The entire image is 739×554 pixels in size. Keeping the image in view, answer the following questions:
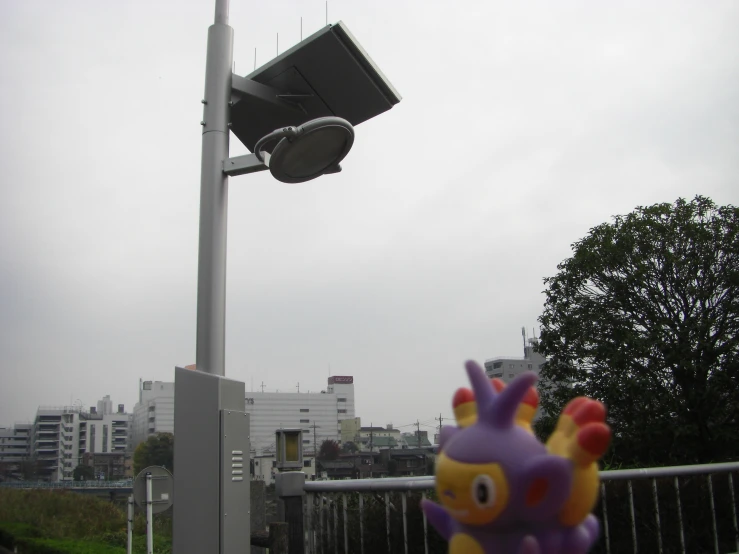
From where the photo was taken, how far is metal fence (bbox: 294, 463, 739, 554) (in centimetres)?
417

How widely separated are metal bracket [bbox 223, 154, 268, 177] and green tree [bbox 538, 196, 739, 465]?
469 inches

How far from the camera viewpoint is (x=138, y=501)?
8.51 m

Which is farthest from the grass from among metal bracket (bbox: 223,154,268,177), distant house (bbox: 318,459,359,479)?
distant house (bbox: 318,459,359,479)

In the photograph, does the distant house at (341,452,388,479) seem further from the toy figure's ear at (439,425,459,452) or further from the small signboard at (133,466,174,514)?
the toy figure's ear at (439,425,459,452)

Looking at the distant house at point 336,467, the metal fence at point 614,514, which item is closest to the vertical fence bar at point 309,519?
the metal fence at point 614,514

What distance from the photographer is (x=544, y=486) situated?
2.31 meters

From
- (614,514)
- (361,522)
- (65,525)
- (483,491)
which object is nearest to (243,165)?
(361,522)

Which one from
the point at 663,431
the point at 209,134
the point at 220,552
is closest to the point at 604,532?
the point at 220,552

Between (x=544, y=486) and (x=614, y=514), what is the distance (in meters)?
2.89

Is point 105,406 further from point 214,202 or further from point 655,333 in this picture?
point 214,202

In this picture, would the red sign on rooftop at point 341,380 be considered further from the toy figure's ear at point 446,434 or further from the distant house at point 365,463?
the toy figure's ear at point 446,434

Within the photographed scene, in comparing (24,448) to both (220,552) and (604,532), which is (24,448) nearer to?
(220,552)

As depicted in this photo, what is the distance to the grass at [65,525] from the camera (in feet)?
27.0

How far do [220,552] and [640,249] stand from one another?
47.5 feet
